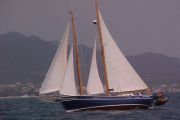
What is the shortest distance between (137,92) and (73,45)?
9.77 metres

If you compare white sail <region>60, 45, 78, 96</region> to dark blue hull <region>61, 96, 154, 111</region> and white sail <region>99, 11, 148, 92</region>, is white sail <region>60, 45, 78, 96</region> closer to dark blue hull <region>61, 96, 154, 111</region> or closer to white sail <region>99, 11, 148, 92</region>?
Result: dark blue hull <region>61, 96, 154, 111</region>

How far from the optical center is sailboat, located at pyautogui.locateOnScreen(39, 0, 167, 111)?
6750cm

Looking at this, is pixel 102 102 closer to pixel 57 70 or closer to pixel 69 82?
pixel 69 82

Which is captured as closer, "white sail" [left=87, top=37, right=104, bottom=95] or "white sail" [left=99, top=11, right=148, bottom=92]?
"white sail" [left=87, top=37, right=104, bottom=95]

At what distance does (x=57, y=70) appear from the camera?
6725cm

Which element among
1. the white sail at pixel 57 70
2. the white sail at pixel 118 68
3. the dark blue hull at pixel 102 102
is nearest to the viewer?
the white sail at pixel 57 70

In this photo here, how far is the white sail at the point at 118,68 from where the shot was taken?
2753 inches

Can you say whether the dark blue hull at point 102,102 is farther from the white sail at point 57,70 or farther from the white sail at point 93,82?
the white sail at point 57,70

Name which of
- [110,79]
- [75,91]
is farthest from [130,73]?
[75,91]

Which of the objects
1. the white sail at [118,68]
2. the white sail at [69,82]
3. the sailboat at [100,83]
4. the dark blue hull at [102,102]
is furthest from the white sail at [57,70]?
the white sail at [118,68]

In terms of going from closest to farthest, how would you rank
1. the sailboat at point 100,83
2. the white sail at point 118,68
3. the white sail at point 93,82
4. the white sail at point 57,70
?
the white sail at point 57,70, the sailboat at point 100,83, the white sail at point 93,82, the white sail at point 118,68

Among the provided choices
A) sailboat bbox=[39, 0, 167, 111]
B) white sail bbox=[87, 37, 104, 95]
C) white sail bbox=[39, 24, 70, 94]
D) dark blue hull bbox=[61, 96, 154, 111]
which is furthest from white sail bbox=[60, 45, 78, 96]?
white sail bbox=[87, 37, 104, 95]

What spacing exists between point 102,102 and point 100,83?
2238mm

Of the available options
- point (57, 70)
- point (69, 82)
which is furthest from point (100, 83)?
point (57, 70)
